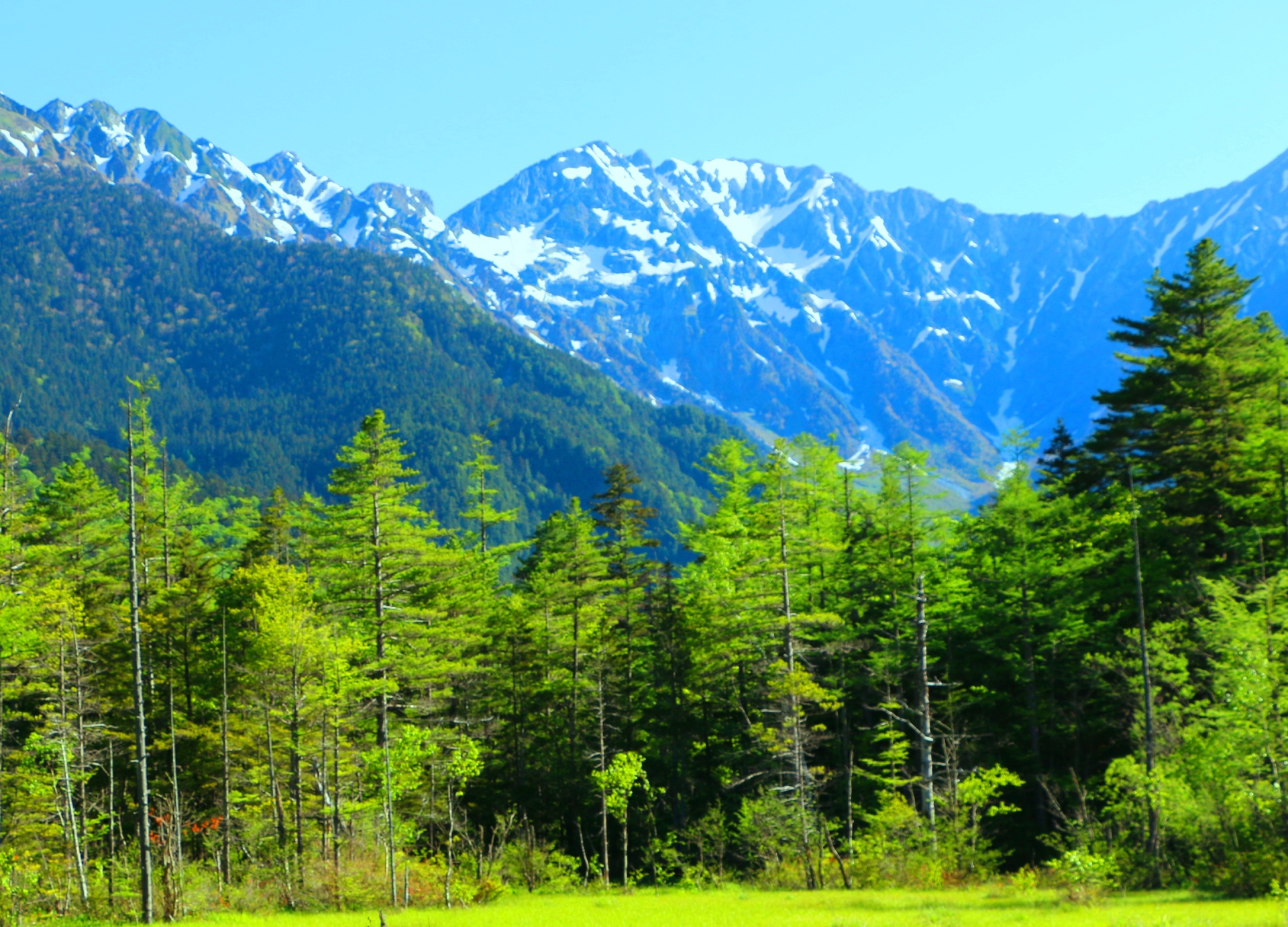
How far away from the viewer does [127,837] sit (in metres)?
36.8

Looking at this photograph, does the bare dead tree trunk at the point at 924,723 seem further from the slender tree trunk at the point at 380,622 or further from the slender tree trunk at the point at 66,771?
the slender tree trunk at the point at 66,771

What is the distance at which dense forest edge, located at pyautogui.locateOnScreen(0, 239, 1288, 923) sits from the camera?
26.9m

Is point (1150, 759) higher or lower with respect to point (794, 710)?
lower

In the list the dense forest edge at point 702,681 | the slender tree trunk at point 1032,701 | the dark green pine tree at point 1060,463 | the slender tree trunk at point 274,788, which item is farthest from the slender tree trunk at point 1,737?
the dark green pine tree at point 1060,463

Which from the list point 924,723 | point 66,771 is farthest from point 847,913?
point 66,771

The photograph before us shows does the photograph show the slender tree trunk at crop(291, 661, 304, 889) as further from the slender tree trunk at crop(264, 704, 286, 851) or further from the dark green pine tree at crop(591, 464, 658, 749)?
the dark green pine tree at crop(591, 464, 658, 749)

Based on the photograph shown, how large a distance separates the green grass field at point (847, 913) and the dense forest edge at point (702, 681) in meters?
1.69

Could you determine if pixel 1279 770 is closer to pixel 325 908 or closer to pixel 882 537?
pixel 882 537

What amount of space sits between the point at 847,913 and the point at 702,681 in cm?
2026

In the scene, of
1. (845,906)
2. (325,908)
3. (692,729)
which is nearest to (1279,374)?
(845,906)

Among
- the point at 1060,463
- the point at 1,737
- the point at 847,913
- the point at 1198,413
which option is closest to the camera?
the point at 847,913

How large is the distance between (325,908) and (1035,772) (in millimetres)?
27085

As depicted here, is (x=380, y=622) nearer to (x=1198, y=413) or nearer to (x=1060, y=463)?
(x=1198, y=413)

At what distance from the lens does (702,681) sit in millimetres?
41344
